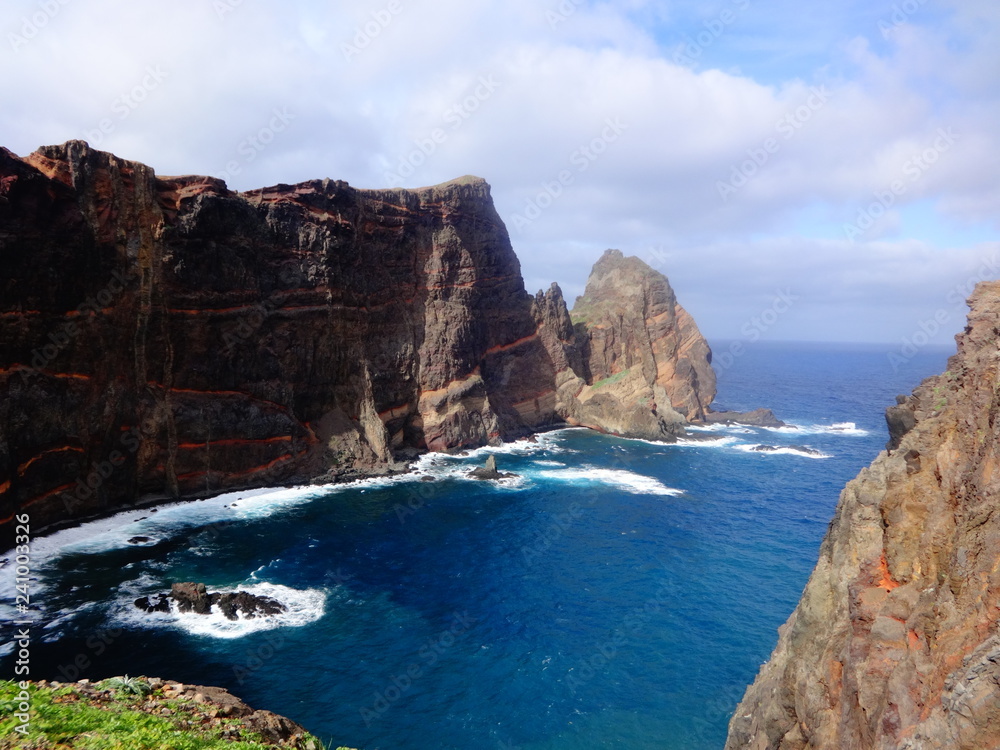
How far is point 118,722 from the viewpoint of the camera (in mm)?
13938

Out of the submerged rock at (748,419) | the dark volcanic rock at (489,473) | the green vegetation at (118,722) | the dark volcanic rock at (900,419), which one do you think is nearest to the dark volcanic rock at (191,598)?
the green vegetation at (118,722)

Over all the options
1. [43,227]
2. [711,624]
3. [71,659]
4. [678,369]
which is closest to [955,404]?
[711,624]

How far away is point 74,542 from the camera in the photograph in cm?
4178

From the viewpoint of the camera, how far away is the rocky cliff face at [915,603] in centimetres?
917

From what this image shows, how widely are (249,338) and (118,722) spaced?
4836 centimetres

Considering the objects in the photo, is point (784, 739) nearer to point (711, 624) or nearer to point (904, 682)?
point (904, 682)

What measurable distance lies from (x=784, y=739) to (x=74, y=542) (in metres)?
48.0

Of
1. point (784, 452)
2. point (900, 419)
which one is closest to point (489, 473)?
point (784, 452)

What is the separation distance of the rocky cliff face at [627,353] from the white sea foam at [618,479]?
65.9ft

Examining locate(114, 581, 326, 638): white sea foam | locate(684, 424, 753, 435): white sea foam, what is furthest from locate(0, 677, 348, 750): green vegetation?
locate(684, 424, 753, 435): white sea foam

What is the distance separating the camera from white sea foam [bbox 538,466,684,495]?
60625 millimetres

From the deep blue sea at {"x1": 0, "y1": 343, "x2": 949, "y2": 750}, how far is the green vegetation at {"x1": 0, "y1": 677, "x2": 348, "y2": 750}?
31.9ft

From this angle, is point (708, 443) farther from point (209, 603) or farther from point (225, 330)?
point (209, 603)

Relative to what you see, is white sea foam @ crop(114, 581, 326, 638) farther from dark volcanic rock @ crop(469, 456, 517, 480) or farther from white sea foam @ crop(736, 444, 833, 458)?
white sea foam @ crop(736, 444, 833, 458)
